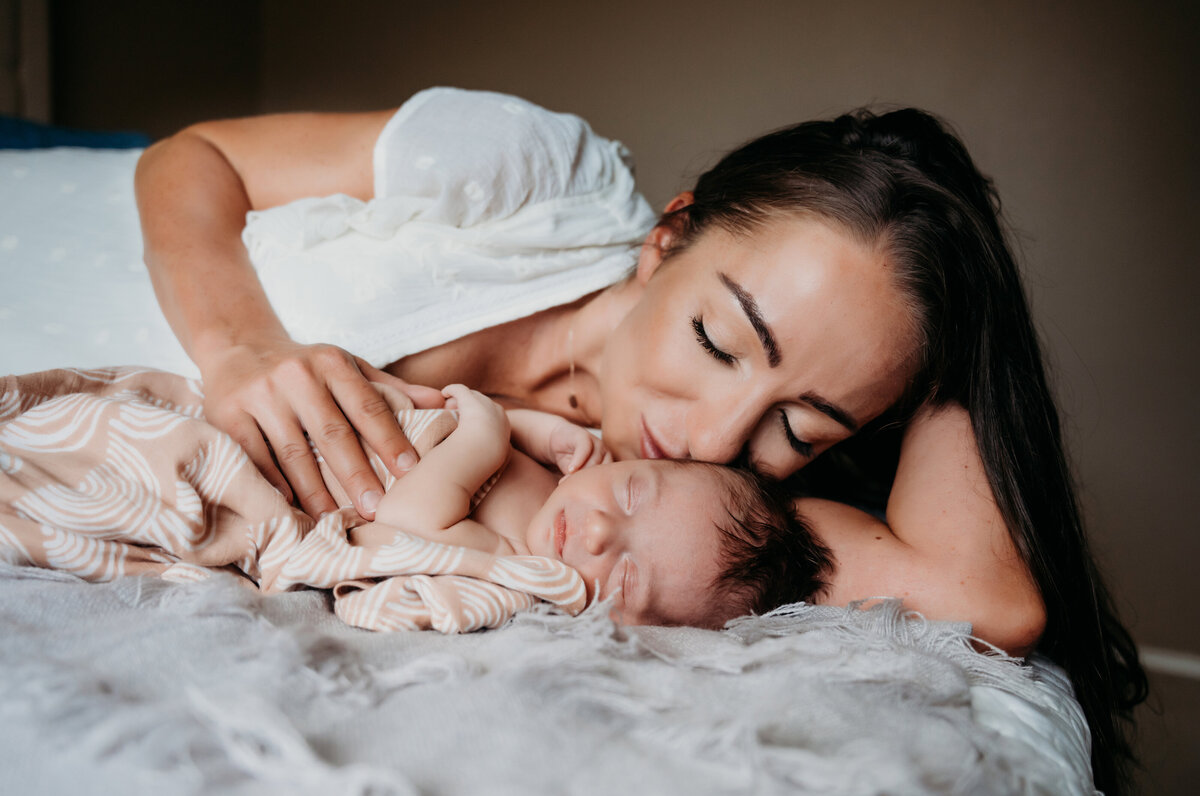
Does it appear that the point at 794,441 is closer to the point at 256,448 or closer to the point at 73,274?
the point at 256,448

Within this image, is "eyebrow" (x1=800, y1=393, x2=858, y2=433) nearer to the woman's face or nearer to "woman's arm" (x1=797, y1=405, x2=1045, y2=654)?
the woman's face

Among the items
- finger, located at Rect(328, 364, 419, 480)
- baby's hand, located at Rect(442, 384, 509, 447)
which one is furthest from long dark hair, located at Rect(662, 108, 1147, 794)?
finger, located at Rect(328, 364, 419, 480)

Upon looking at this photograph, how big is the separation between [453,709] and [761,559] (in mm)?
642

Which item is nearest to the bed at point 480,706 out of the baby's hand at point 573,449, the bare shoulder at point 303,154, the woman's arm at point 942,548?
the woman's arm at point 942,548

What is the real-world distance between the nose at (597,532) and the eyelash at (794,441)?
1.05ft

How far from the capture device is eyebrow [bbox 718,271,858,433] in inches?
41.6

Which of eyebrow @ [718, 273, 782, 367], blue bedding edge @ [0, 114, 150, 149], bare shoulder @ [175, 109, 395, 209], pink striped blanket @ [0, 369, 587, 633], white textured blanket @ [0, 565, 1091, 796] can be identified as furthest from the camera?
blue bedding edge @ [0, 114, 150, 149]

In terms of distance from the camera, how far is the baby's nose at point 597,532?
1.00 meters

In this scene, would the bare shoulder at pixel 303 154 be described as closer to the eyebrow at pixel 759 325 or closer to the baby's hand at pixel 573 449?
the baby's hand at pixel 573 449

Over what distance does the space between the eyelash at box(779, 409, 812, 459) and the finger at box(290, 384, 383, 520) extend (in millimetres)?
608

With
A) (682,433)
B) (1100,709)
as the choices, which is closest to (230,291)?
(682,433)

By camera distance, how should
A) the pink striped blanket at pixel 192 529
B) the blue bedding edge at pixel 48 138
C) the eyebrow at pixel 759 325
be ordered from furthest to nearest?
the blue bedding edge at pixel 48 138, the eyebrow at pixel 759 325, the pink striped blanket at pixel 192 529

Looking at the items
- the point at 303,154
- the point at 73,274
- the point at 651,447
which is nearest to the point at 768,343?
the point at 651,447

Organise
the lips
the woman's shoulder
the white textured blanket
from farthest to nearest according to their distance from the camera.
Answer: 1. the woman's shoulder
2. the lips
3. the white textured blanket
